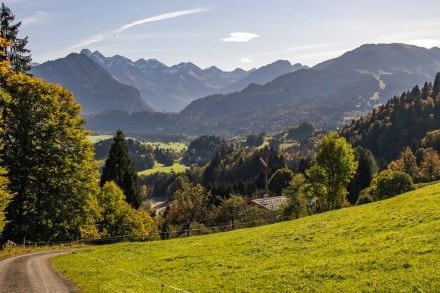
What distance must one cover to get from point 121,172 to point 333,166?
160ft

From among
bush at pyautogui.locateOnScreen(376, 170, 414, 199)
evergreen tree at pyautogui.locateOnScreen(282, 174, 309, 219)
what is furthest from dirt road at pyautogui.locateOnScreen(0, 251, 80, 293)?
bush at pyautogui.locateOnScreen(376, 170, 414, 199)

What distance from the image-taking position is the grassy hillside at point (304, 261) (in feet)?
75.4

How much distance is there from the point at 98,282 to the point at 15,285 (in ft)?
20.5

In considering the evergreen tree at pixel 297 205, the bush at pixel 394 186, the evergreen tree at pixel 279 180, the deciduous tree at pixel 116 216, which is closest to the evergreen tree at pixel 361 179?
the evergreen tree at pixel 279 180

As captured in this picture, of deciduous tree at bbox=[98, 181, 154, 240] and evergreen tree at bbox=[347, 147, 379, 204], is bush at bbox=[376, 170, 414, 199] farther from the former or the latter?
deciduous tree at bbox=[98, 181, 154, 240]

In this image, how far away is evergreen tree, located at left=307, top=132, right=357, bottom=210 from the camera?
85.9 meters

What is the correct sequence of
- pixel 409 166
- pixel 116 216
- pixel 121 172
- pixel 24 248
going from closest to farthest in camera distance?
pixel 24 248
pixel 116 216
pixel 121 172
pixel 409 166

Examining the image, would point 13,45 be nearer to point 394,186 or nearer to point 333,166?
point 333,166

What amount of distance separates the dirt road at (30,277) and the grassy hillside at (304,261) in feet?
4.37

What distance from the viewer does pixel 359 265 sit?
24922 millimetres

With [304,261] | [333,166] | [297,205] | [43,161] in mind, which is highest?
[43,161]

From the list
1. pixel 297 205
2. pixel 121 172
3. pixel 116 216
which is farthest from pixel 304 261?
pixel 121 172

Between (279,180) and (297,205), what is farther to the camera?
(279,180)

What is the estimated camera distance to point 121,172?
9475 cm
